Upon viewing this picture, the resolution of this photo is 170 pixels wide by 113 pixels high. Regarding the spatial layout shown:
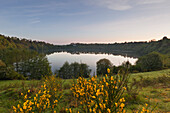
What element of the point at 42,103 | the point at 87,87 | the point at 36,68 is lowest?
the point at 36,68

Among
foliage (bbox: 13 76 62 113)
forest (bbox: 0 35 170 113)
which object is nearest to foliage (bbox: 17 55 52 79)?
forest (bbox: 0 35 170 113)

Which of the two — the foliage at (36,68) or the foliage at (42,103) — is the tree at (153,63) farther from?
the foliage at (42,103)

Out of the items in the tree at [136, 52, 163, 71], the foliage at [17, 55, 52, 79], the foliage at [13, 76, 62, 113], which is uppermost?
the foliage at [13, 76, 62, 113]

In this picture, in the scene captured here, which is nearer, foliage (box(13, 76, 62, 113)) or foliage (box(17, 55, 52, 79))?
foliage (box(13, 76, 62, 113))

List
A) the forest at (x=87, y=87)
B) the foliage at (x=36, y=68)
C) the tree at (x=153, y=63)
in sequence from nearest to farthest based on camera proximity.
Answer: the forest at (x=87, y=87)
the tree at (x=153, y=63)
the foliage at (x=36, y=68)

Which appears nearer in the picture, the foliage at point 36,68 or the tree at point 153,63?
the tree at point 153,63

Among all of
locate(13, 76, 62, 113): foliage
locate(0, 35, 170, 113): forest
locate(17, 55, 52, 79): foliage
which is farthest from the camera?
locate(17, 55, 52, 79): foliage

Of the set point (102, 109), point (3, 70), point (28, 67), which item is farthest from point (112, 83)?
point (28, 67)

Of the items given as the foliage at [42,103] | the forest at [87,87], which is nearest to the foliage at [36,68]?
the forest at [87,87]

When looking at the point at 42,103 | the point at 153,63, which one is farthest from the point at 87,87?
the point at 153,63

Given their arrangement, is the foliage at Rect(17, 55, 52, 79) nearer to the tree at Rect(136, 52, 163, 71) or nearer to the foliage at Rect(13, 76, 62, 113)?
the foliage at Rect(13, 76, 62, 113)

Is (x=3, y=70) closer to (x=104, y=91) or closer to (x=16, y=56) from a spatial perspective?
(x=104, y=91)

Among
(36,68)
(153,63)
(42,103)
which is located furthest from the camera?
(36,68)

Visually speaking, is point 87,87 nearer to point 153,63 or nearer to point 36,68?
point 153,63
